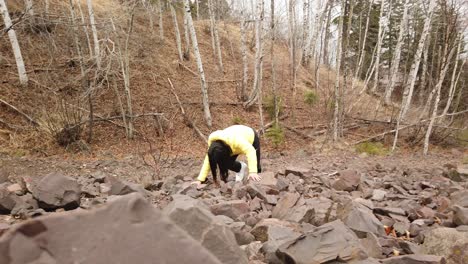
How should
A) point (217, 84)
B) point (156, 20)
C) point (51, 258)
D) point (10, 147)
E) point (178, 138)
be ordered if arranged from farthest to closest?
point (156, 20), point (217, 84), point (178, 138), point (10, 147), point (51, 258)

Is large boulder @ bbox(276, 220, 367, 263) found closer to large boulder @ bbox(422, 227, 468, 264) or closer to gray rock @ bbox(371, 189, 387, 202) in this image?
large boulder @ bbox(422, 227, 468, 264)

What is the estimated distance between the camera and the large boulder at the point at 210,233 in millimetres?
1652

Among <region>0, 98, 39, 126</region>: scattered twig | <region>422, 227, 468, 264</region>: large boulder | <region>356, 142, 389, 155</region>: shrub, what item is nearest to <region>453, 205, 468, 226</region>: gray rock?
<region>422, 227, 468, 264</region>: large boulder

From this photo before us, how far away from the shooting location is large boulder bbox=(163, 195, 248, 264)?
165 centimetres

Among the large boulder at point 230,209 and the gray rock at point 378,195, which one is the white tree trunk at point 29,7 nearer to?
the large boulder at point 230,209

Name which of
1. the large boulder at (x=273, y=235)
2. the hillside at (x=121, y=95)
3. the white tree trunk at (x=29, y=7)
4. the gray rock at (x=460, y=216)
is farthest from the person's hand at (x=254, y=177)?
the white tree trunk at (x=29, y=7)

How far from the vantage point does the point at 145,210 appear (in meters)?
1.18

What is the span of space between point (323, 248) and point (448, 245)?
32.4 inches

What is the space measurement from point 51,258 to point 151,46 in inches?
673

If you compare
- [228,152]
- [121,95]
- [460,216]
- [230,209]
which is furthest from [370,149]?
[230,209]

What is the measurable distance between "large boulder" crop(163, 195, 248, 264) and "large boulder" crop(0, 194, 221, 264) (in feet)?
1.74

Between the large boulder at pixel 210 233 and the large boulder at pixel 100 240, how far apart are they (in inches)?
20.9

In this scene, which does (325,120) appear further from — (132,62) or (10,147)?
(10,147)

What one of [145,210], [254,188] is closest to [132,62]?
[254,188]
